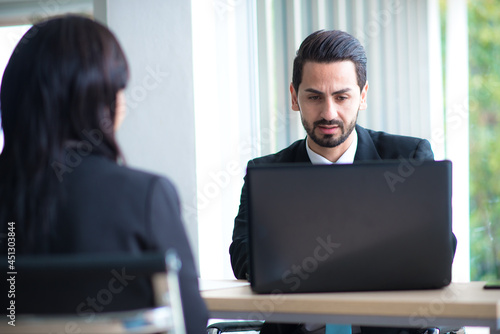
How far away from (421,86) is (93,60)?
267 centimetres

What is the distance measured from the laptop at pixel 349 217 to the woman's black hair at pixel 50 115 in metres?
0.42

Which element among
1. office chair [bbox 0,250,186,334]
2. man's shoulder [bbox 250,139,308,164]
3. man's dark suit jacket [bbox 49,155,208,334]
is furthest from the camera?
man's shoulder [bbox 250,139,308,164]

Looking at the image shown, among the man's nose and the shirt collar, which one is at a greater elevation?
the man's nose

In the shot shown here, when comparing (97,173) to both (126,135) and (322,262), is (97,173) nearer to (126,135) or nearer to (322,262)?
(322,262)

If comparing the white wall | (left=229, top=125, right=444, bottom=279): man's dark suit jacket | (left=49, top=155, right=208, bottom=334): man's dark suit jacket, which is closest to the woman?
(left=49, top=155, right=208, bottom=334): man's dark suit jacket

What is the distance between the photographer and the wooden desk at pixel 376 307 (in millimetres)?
1448

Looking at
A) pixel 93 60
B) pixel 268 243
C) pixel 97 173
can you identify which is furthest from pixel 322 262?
pixel 93 60

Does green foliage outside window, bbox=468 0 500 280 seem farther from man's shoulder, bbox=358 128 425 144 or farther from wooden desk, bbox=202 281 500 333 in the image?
wooden desk, bbox=202 281 500 333

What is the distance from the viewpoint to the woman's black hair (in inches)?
48.9

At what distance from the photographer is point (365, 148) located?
2.49 meters

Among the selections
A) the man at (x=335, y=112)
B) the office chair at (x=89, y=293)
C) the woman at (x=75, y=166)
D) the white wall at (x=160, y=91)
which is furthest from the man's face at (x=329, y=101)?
the white wall at (x=160, y=91)

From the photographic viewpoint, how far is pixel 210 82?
414 centimetres

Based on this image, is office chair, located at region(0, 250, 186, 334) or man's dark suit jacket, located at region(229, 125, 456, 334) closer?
office chair, located at region(0, 250, 186, 334)

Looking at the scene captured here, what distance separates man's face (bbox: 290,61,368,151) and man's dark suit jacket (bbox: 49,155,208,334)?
4.31 ft
